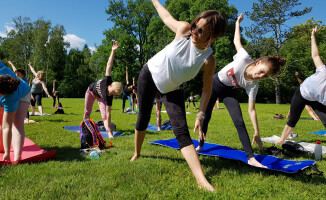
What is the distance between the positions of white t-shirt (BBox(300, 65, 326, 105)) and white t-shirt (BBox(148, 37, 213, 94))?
2493 millimetres

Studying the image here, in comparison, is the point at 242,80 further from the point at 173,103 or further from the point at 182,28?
the point at 182,28

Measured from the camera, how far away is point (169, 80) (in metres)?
2.69

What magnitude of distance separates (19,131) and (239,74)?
364cm

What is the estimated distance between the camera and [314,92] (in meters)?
4.02

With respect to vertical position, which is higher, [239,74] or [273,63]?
[273,63]

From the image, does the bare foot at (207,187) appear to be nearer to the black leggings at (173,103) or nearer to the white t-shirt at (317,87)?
the black leggings at (173,103)

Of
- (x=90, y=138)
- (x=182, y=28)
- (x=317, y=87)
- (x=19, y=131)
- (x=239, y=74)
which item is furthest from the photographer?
(x=90, y=138)

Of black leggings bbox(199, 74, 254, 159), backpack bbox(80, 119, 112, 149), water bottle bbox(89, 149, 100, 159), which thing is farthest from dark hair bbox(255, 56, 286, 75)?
backpack bbox(80, 119, 112, 149)

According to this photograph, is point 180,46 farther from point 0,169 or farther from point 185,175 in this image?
point 0,169

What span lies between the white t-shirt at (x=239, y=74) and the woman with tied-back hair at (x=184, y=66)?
3.28 feet

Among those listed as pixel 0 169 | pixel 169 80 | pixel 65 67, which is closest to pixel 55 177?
pixel 0 169

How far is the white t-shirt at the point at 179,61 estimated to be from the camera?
100.0 inches

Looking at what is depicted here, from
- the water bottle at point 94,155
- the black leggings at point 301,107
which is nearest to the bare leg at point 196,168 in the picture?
the water bottle at point 94,155

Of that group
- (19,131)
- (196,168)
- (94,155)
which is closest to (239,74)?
(196,168)
